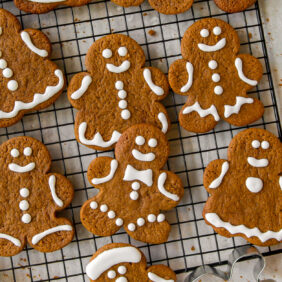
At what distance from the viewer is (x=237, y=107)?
1458 mm

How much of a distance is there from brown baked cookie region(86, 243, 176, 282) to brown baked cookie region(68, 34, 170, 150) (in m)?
0.40

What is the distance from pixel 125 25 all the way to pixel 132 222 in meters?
0.77

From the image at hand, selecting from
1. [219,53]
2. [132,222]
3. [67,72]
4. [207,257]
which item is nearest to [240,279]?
[207,257]

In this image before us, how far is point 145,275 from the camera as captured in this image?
1.44 m

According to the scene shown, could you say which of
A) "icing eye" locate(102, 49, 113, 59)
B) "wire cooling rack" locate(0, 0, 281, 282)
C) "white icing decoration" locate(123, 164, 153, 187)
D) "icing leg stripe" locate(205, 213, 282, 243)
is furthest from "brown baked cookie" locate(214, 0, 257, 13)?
"icing leg stripe" locate(205, 213, 282, 243)

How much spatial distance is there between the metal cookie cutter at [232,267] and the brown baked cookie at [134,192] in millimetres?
176

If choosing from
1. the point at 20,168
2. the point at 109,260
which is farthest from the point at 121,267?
the point at 20,168

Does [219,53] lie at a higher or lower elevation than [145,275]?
higher

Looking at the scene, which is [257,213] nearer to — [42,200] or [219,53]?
[219,53]

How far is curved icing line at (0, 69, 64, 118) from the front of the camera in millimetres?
1447

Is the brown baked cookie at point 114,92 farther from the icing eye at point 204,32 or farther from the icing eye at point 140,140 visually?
the icing eye at point 204,32

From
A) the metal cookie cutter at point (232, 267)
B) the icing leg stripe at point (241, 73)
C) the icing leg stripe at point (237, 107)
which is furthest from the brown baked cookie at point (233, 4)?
the metal cookie cutter at point (232, 267)

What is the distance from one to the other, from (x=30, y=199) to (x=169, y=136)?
23.1 inches

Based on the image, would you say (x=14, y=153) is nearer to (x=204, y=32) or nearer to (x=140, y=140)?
(x=140, y=140)
